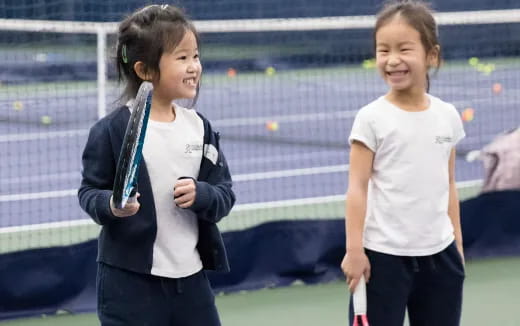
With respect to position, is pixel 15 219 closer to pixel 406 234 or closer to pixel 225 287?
pixel 225 287

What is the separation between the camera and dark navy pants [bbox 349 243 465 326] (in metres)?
2.82

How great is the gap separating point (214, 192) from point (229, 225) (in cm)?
289

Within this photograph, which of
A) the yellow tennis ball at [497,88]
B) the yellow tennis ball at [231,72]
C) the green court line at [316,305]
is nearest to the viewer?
the green court line at [316,305]

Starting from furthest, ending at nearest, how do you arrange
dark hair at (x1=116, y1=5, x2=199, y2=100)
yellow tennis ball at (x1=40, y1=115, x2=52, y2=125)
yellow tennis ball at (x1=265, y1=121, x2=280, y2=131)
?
yellow tennis ball at (x1=40, y1=115, x2=52, y2=125), yellow tennis ball at (x1=265, y1=121, x2=280, y2=131), dark hair at (x1=116, y1=5, x2=199, y2=100)

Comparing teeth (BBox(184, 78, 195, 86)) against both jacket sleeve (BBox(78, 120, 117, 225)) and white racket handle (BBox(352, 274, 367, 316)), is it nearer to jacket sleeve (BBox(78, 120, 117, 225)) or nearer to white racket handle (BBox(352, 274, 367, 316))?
jacket sleeve (BBox(78, 120, 117, 225))

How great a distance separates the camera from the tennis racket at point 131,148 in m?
2.30

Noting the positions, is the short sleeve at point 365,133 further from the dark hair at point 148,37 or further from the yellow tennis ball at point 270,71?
the yellow tennis ball at point 270,71

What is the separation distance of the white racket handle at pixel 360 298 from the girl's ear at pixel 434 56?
2.03 feet

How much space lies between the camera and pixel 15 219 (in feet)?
21.7

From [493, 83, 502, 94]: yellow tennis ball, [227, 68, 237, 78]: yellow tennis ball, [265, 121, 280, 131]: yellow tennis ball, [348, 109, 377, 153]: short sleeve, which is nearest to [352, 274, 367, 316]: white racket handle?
[348, 109, 377, 153]: short sleeve

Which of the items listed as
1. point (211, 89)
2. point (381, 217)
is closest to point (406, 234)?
point (381, 217)

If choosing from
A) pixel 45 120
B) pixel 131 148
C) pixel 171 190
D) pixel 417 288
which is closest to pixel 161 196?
pixel 171 190

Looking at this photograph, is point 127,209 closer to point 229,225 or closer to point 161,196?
point 161,196

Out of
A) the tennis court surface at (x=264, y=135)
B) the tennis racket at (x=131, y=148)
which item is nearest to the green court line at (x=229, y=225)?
the tennis court surface at (x=264, y=135)
